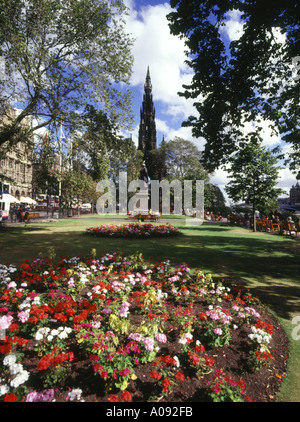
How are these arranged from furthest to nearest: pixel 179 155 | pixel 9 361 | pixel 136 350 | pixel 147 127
→ pixel 147 127, pixel 179 155, pixel 136 350, pixel 9 361

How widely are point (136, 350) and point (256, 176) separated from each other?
56.0 feet

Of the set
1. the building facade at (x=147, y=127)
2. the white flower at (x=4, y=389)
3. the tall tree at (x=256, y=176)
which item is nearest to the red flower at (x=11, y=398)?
the white flower at (x=4, y=389)

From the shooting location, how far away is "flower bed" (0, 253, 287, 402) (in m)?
2.45

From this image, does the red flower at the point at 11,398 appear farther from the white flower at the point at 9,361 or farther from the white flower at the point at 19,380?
the white flower at the point at 9,361

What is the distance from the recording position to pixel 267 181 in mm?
17016

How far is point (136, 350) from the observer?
2.84 meters

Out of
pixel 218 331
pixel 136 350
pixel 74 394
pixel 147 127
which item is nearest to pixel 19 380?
pixel 74 394

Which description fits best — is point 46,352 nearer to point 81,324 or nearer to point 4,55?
point 81,324

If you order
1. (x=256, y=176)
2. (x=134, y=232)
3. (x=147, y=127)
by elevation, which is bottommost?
(x=134, y=232)

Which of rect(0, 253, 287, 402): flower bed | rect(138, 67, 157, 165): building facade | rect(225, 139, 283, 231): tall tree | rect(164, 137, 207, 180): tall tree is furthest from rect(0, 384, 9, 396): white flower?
rect(138, 67, 157, 165): building facade

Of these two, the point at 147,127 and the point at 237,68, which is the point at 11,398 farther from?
the point at 147,127

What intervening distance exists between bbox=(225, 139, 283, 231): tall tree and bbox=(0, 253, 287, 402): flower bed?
1432 centimetres
